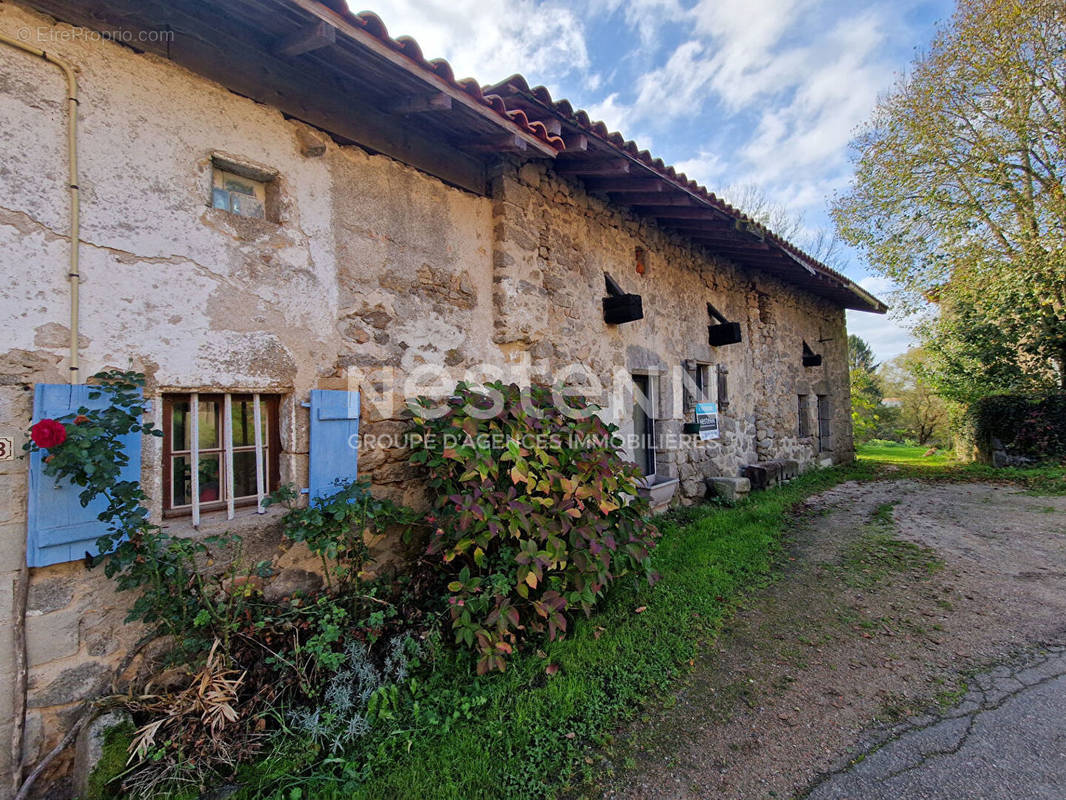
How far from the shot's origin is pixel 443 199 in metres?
3.59

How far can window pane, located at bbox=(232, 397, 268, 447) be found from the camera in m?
2.63

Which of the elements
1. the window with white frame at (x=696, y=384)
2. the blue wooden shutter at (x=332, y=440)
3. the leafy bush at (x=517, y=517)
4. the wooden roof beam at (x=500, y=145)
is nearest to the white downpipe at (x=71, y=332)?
the blue wooden shutter at (x=332, y=440)

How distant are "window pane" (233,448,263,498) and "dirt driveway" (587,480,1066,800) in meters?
2.35

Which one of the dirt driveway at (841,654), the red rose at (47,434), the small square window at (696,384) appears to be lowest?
the dirt driveway at (841,654)

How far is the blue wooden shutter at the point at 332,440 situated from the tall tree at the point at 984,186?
41.7 ft

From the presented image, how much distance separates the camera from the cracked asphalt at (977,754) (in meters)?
1.85

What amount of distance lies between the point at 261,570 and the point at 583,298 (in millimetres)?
3680

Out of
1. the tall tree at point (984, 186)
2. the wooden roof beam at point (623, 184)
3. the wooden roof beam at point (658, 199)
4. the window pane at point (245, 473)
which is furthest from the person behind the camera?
the tall tree at point (984, 186)

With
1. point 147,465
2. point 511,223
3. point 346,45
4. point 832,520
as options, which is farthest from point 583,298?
point 832,520

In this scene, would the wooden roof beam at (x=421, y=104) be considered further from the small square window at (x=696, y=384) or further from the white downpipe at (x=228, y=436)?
the small square window at (x=696, y=384)

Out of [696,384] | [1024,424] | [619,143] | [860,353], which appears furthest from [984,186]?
[860,353]

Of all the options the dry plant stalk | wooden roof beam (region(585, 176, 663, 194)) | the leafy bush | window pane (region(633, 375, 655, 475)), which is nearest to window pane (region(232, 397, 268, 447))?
the leafy bush

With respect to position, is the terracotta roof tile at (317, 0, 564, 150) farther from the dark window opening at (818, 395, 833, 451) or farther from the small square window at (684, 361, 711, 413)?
the dark window opening at (818, 395, 833, 451)

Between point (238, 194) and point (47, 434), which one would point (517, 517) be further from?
point (238, 194)
